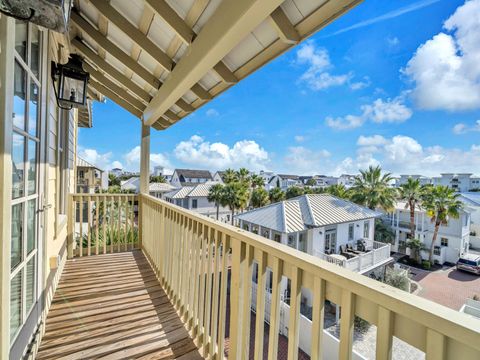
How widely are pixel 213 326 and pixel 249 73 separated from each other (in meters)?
1.88

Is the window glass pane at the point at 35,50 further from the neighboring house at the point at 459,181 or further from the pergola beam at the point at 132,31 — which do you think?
the neighboring house at the point at 459,181

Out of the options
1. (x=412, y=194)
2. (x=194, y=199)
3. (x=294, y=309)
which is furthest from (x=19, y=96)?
(x=194, y=199)

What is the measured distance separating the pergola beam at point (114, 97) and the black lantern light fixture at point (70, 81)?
1.27 m

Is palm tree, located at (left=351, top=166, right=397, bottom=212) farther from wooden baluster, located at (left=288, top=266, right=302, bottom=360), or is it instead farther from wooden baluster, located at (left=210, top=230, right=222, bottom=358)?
wooden baluster, located at (left=288, top=266, right=302, bottom=360)

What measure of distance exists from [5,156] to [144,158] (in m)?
3.06

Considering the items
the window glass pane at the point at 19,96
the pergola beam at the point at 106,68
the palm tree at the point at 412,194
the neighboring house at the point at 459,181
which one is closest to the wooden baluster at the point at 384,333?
the window glass pane at the point at 19,96

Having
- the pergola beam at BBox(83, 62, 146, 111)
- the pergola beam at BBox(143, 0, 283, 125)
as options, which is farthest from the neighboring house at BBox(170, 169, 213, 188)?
the pergola beam at BBox(143, 0, 283, 125)

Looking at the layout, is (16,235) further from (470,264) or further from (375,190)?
(470,264)

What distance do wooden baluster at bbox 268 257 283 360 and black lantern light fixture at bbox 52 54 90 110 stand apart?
7.75 feet

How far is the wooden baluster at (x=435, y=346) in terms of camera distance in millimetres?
543

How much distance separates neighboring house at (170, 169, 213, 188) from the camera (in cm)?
3603

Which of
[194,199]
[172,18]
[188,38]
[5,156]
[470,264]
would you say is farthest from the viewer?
[194,199]

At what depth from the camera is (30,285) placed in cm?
152

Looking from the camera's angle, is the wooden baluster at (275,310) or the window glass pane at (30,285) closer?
the wooden baluster at (275,310)
